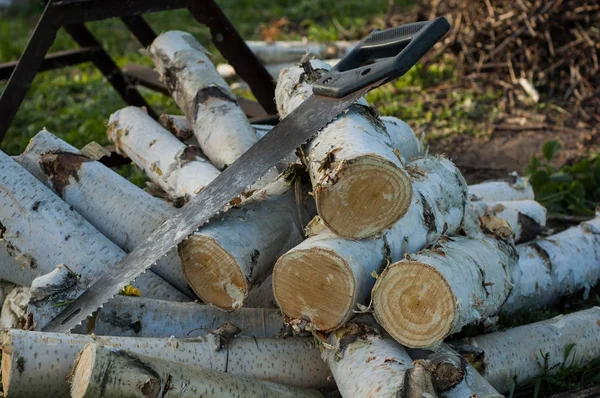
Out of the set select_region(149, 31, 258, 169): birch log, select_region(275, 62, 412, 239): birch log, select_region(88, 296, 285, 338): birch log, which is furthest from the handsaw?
select_region(149, 31, 258, 169): birch log

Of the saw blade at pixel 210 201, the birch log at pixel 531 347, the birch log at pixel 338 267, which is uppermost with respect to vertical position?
the saw blade at pixel 210 201

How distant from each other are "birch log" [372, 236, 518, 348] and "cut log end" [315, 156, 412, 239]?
17 centimetres

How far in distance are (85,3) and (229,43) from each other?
2.73 feet

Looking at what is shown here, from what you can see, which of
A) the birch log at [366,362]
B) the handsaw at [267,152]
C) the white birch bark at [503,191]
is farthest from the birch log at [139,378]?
the white birch bark at [503,191]

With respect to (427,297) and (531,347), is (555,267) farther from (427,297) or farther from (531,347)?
(427,297)

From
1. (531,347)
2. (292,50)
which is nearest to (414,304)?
(531,347)

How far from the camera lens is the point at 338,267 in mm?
2713

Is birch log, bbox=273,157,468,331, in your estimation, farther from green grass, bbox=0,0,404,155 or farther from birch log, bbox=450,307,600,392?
green grass, bbox=0,0,404,155

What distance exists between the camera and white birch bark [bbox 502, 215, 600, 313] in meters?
3.71

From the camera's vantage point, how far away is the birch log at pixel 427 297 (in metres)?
2.66

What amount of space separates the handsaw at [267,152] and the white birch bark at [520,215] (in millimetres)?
984

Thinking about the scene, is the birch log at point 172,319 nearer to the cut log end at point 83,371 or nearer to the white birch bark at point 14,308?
the white birch bark at point 14,308

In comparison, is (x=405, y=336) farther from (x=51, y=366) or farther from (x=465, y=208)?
(x=51, y=366)

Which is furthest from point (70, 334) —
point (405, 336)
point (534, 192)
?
point (534, 192)
